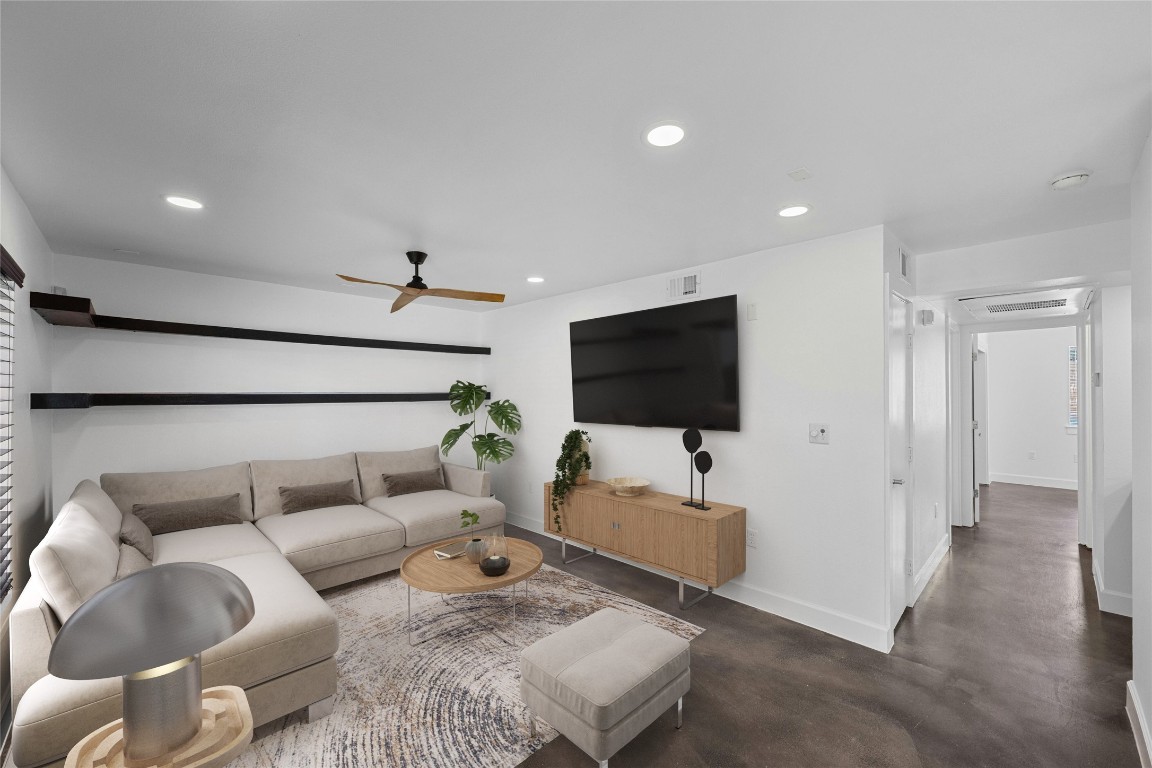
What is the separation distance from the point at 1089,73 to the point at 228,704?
10.4 ft

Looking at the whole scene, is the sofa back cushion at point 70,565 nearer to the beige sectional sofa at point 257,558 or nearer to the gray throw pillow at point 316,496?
the beige sectional sofa at point 257,558

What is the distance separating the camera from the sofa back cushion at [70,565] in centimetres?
195

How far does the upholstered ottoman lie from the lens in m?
1.86

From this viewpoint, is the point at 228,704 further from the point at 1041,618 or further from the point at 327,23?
the point at 1041,618

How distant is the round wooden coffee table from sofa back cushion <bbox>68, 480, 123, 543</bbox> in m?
1.67

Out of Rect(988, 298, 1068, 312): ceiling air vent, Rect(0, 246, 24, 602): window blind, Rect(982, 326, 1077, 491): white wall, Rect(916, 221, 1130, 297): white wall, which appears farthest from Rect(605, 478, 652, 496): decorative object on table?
Rect(982, 326, 1077, 491): white wall

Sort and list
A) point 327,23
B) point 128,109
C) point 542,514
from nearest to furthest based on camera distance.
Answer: point 327,23 → point 128,109 → point 542,514

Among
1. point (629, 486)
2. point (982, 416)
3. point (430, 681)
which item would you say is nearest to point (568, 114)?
point (430, 681)

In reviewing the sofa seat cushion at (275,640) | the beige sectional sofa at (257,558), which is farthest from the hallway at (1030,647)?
the beige sectional sofa at (257,558)

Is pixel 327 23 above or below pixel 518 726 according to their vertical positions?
above

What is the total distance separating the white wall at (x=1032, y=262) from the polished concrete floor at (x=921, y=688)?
7.31 ft

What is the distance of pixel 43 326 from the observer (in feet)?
10.5

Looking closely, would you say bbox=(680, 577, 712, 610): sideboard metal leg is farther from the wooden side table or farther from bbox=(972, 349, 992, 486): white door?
bbox=(972, 349, 992, 486): white door

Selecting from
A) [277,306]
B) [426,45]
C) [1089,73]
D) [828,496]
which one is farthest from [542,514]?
[1089,73]
